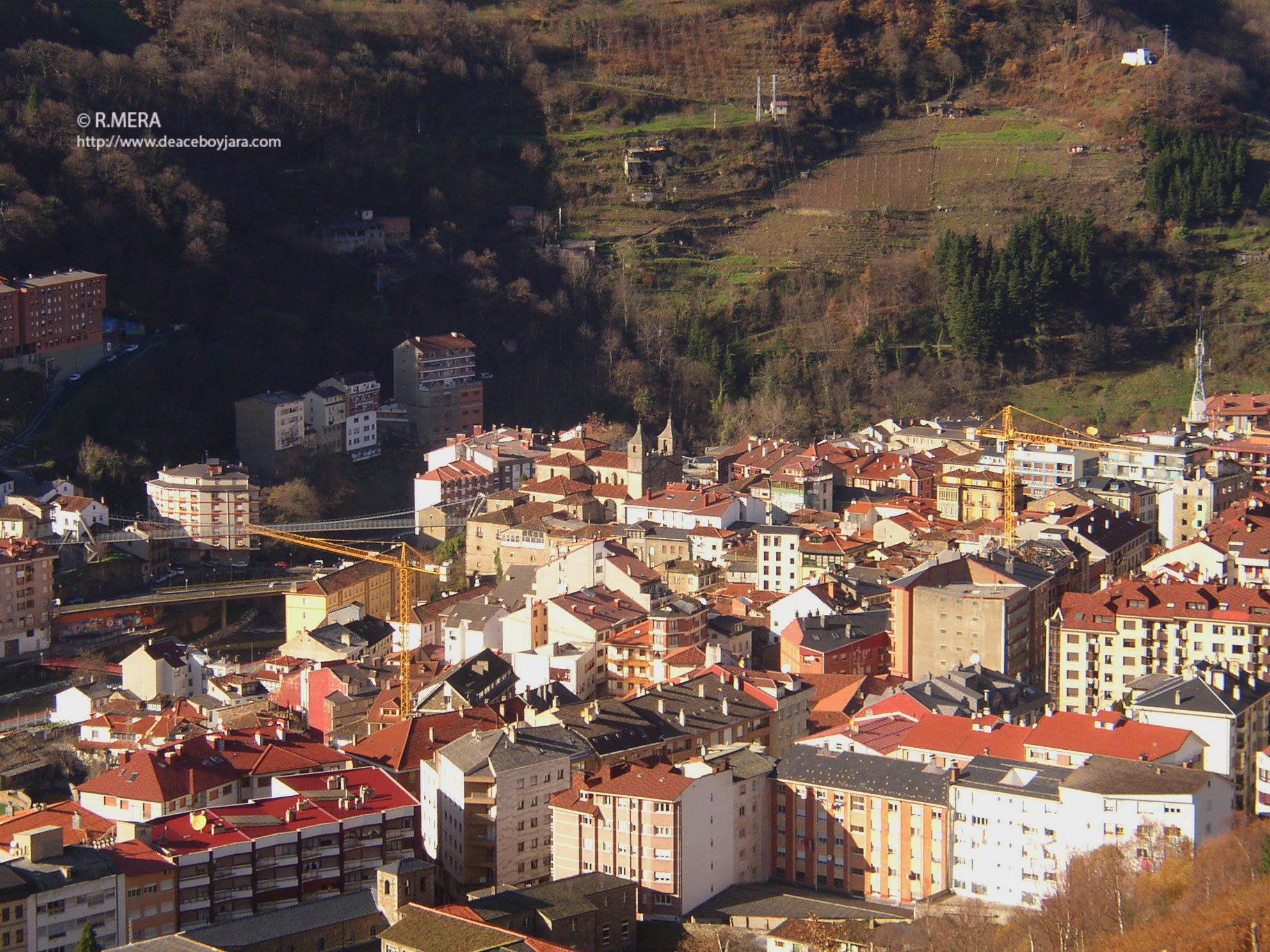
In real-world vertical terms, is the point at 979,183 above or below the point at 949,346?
above

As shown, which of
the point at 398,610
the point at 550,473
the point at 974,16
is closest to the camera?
the point at 398,610

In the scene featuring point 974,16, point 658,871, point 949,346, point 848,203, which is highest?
point 974,16

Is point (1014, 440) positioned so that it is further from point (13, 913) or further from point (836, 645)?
point (13, 913)

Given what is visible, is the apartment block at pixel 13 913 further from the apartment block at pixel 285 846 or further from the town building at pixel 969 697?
the town building at pixel 969 697

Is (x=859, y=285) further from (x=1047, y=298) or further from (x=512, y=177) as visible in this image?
(x=512, y=177)

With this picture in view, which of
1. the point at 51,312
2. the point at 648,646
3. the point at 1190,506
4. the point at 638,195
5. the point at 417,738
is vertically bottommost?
the point at 417,738

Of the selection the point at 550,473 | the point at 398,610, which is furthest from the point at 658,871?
the point at 550,473

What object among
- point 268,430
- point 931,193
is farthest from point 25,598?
point 931,193
